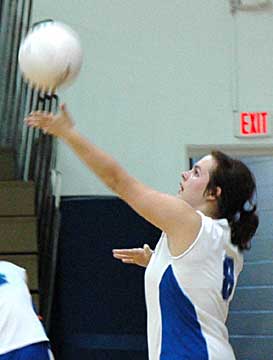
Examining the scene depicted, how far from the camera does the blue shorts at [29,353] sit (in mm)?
3148

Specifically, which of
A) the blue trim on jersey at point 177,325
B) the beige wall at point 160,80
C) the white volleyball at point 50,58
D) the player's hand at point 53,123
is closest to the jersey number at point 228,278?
the blue trim on jersey at point 177,325

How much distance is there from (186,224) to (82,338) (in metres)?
2.91

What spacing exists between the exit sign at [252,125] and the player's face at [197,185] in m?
3.14

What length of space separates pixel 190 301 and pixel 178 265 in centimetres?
11

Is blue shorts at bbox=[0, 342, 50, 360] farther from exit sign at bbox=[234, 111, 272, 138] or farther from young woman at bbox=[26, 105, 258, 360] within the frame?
exit sign at bbox=[234, 111, 272, 138]

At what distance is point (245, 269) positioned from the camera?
21.6ft

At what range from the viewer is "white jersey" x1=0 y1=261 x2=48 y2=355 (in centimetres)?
316

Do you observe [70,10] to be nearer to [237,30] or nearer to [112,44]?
[112,44]

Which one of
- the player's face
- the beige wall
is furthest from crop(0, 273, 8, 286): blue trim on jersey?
the beige wall

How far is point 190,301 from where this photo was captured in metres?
2.35

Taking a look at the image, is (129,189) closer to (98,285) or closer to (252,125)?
(98,285)

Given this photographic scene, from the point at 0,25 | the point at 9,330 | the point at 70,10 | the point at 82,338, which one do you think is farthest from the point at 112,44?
the point at 9,330

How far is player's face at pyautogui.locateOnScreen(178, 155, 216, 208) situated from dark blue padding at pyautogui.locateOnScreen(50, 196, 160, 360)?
2.65 metres

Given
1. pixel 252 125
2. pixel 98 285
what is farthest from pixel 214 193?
pixel 252 125
